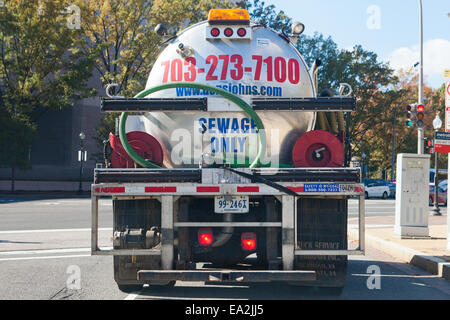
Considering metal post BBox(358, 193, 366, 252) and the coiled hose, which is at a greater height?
the coiled hose

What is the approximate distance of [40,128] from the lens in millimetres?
43938

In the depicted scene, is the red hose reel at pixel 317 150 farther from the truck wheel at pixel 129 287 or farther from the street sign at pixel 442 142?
the street sign at pixel 442 142

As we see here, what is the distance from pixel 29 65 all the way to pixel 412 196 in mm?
27831

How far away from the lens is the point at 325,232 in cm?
636

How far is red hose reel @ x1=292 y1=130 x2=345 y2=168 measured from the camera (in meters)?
6.73

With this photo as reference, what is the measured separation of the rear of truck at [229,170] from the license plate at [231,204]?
0.04ft

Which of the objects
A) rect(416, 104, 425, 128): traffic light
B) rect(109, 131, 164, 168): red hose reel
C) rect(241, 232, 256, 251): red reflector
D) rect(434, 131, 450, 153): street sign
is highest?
rect(416, 104, 425, 128): traffic light

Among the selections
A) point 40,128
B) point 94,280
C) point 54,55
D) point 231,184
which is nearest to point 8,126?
point 54,55

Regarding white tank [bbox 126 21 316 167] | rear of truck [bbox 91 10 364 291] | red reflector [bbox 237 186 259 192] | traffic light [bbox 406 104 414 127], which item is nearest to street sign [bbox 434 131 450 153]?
rear of truck [bbox 91 10 364 291]

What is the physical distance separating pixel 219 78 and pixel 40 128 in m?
39.3

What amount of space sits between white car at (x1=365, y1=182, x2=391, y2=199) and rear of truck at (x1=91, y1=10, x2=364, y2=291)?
34830 mm

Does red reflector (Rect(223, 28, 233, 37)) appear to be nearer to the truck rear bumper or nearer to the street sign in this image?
the truck rear bumper

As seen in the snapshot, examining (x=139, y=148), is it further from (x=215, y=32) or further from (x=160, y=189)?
(x=215, y=32)

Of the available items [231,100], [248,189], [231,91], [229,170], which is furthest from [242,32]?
[248,189]
